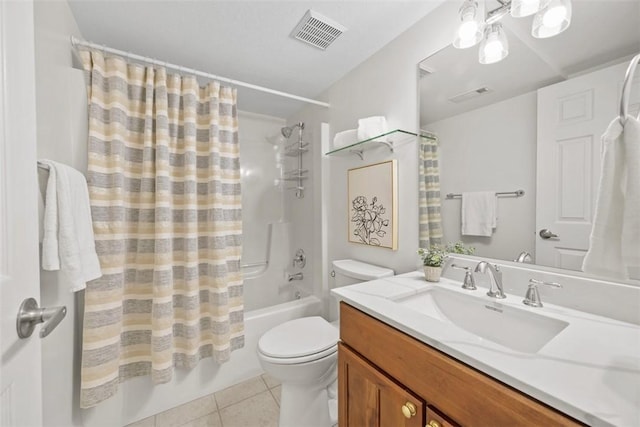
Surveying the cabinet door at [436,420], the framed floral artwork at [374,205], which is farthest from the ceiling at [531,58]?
the cabinet door at [436,420]

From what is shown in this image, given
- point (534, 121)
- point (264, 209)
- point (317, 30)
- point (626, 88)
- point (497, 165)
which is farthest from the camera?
point (264, 209)

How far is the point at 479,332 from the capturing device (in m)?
0.89

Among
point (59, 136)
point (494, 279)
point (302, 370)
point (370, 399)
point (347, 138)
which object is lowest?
point (302, 370)

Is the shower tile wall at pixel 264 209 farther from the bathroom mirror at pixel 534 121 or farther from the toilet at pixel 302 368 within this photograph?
the bathroom mirror at pixel 534 121

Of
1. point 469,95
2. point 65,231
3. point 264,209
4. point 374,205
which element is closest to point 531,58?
point 469,95

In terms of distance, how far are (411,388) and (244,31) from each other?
1.88m

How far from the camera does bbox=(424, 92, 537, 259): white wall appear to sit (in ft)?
3.11

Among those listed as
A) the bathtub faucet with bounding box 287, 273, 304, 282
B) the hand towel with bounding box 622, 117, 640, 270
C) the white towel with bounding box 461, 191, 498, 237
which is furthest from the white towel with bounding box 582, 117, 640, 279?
the bathtub faucet with bounding box 287, 273, 304, 282

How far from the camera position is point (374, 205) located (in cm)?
158

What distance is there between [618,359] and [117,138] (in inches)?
81.3

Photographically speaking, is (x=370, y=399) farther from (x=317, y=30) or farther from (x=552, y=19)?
(x=317, y=30)

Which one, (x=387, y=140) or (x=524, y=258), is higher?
(x=387, y=140)

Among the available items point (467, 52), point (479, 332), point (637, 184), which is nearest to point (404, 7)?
point (467, 52)

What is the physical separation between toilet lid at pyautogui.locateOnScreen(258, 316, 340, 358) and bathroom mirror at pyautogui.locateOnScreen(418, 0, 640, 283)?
2.76ft
